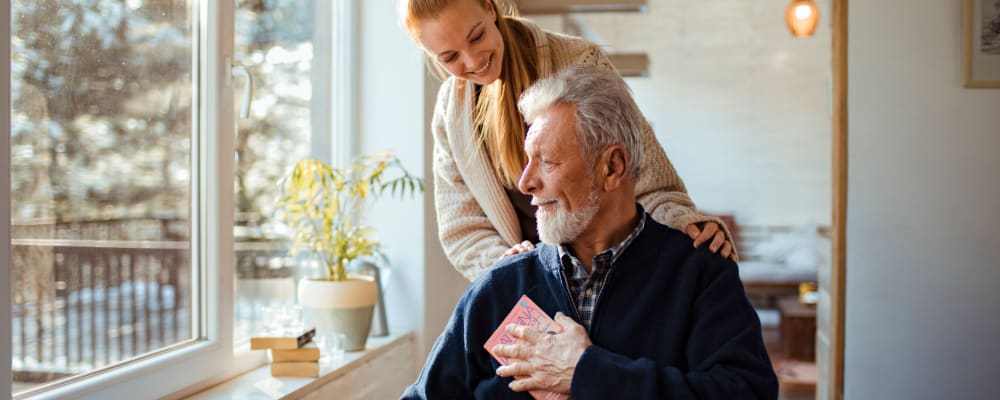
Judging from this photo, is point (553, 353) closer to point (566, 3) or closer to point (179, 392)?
point (179, 392)

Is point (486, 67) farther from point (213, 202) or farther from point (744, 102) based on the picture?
point (744, 102)

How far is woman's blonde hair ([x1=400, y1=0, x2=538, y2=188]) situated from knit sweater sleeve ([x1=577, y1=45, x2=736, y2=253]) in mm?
122

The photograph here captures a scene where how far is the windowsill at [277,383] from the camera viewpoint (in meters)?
2.27

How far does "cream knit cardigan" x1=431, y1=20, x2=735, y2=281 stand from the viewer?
1.82 meters

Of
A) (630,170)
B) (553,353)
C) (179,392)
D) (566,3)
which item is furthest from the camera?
(566,3)

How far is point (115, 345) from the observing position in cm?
209

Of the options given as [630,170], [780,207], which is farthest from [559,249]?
[780,207]

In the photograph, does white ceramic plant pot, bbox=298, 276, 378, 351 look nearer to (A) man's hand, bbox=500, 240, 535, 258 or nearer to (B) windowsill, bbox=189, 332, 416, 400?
(B) windowsill, bbox=189, 332, 416, 400

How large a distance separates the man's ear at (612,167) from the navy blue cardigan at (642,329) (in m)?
0.10

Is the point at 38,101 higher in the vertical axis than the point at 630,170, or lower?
higher

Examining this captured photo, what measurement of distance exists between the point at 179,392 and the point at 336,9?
1.63 m

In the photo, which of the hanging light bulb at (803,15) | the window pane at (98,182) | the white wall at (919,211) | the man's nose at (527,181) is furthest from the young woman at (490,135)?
the hanging light bulb at (803,15)

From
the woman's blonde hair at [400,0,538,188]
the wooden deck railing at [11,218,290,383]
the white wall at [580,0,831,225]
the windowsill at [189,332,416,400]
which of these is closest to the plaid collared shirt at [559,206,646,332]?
the woman's blonde hair at [400,0,538,188]

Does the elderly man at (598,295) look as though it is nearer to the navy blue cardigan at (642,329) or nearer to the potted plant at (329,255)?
the navy blue cardigan at (642,329)
